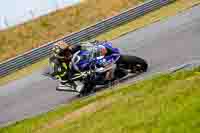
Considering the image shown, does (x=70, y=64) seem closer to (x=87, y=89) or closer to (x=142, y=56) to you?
(x=87, y=89)

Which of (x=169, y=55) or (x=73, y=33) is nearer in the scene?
(x=169, y=55)

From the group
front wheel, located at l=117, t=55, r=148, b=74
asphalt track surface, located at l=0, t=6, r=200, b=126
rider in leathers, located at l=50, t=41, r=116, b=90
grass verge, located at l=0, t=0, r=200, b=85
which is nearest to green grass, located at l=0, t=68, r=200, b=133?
rider in leathers, located at l=50, t=41, r=116, b=90

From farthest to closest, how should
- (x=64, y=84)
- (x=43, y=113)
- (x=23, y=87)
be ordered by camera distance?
(x=23, y=87) < (x=64, y=84) < (x=43, y=113)

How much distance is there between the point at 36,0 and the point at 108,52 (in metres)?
13.0

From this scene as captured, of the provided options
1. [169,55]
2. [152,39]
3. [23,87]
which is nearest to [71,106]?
[169,55]

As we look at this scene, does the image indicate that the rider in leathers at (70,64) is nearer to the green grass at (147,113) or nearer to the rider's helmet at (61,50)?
the rider's helmet at (61,50)

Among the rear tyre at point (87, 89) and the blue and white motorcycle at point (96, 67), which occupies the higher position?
the blue and white motorcycle at point (96, 67)

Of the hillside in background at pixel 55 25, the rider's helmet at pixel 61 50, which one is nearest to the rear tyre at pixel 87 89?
the rider's helmet at pixel 61 50

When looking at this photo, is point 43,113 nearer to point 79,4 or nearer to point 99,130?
point 99,130

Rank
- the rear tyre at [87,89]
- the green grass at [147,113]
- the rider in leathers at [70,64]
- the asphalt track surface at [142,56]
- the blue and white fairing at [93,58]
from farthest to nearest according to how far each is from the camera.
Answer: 1. the asphalt track surface at [142,56]
2. the rear tyre at [87,89]
3. the blue and white fairing at [93,58]
4. the rider in leathers at [70,64]
5. the green grass at [147,113]

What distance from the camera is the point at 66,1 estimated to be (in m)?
31.3

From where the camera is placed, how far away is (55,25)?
30234mm

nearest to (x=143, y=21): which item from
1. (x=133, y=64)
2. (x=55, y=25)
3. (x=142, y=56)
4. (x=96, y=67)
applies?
(x=55, y=25)

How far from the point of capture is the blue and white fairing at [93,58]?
1741 cm
